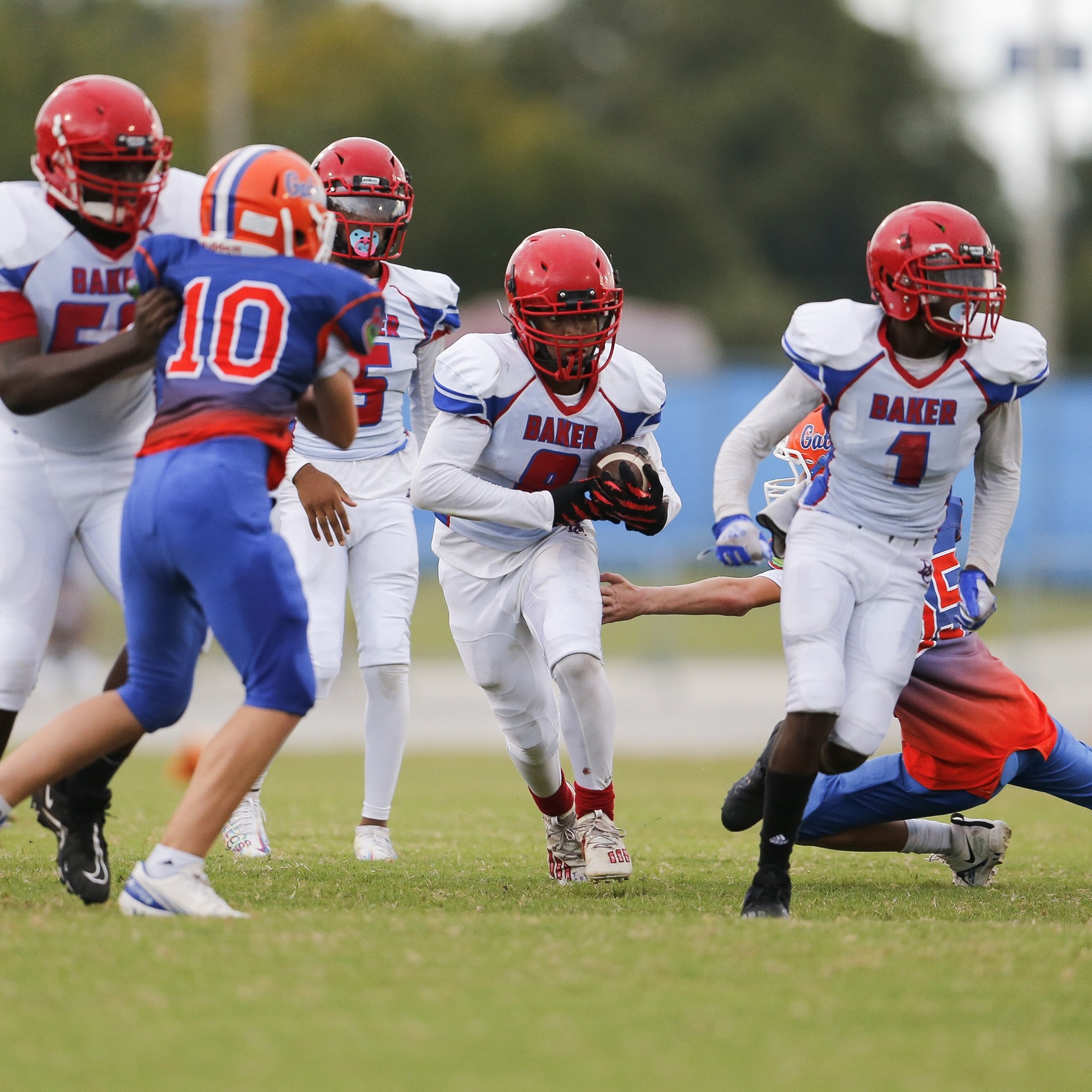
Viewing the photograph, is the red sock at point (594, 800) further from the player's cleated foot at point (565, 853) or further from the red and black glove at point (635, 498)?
the red and black glove at point (635, 498)

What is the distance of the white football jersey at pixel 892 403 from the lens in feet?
15.7

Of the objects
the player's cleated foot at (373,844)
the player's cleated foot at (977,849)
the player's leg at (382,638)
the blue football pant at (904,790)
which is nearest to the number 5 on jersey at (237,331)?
the player's leg at (382,638)

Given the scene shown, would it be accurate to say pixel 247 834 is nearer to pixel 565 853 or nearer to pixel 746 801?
pixel 565 853

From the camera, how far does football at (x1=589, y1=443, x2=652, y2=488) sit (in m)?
5.18

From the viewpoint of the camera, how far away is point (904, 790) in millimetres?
5465

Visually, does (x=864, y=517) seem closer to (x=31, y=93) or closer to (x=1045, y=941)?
(x=1045, y=941)

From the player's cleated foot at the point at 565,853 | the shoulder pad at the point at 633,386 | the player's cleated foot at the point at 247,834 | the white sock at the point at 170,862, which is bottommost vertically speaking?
the player's cleated foot at the point at 247,834

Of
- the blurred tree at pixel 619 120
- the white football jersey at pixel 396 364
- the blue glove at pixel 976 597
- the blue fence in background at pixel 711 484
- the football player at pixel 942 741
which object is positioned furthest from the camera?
the blurred tree at pixel 619 120

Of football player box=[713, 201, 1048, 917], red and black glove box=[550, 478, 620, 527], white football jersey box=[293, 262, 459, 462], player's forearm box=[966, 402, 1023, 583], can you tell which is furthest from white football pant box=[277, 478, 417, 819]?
player's forearm box=[966, 402, 1023, 583]

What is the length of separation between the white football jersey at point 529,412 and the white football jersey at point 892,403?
652mm

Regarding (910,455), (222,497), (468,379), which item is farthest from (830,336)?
(222,497)

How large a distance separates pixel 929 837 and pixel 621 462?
64.4 inches

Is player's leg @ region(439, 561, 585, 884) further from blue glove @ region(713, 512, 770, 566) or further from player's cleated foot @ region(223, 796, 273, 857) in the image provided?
blue glove @ region(713, 512, 770, 566)

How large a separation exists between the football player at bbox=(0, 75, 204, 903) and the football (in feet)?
4.50
